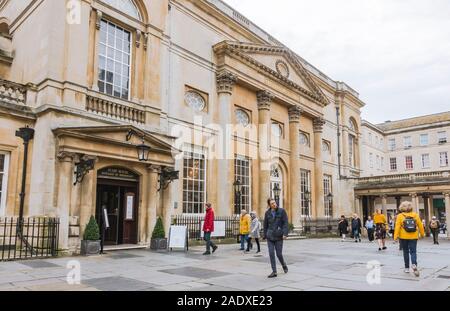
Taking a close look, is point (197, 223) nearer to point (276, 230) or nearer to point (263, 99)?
point (263, 99)

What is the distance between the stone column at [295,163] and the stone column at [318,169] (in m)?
3.45

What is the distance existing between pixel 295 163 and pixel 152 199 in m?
12.9

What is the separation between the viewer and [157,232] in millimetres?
A: 14250

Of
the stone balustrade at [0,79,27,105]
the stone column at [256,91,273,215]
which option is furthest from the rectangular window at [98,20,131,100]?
the stone column at [256,91,273,215]

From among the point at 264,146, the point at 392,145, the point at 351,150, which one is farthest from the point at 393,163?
the point at 264,146

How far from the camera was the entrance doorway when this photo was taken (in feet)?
46.7

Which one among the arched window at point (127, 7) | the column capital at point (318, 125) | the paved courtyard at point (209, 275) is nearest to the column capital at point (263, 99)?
the column capital at point (318, 125)

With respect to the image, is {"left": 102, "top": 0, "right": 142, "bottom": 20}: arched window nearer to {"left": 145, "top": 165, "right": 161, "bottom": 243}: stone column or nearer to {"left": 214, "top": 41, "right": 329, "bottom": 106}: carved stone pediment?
{"left": 214, "top": 41, "right": 329, "bottom": 106}: carved stone pediment

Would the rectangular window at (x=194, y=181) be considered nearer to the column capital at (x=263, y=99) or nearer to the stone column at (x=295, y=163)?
the column capital at (x=263, y=99)

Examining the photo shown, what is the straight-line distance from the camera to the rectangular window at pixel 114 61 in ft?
49.3

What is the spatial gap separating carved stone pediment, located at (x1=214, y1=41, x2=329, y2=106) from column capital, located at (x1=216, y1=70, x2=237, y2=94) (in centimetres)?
120

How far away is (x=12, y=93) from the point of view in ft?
42.7

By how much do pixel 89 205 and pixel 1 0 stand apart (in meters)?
12.3
